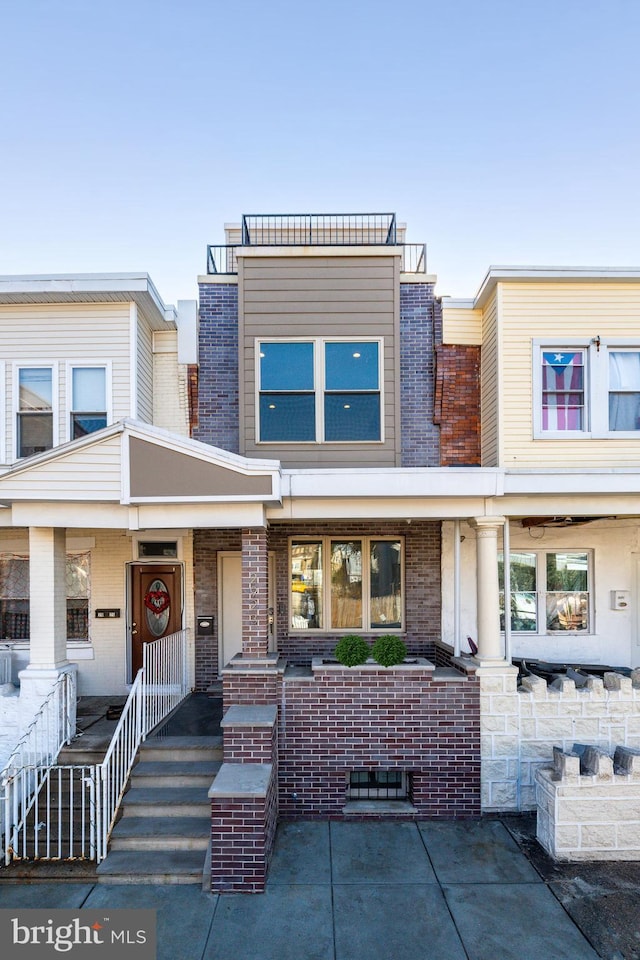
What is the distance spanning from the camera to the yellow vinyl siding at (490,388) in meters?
7.50

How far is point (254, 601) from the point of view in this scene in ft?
20.0

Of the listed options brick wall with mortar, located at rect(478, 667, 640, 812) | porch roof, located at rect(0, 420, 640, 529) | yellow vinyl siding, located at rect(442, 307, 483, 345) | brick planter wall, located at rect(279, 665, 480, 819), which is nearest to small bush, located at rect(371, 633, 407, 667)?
brick planter wall, located at rect(279, 665, 480, 819)

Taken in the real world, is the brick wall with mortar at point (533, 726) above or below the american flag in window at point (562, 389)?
below

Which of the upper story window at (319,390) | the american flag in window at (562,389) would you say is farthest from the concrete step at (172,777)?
the american flag in window at (562,389)

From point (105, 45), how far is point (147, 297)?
6.80 m

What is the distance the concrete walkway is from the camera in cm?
406

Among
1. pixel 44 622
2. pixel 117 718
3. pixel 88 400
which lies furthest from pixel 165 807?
pixel 88 400

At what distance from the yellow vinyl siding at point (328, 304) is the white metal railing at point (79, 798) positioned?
460cm

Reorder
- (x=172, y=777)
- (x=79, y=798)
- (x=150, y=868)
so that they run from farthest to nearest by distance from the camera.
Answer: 1. (x=172, y=777)
2. (x=79, y=798)
3. (x=150, y=868)

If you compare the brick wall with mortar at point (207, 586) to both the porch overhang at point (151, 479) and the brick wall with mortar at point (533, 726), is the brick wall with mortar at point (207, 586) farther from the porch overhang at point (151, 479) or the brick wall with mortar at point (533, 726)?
the brick wall with mortar at point (533, 726)

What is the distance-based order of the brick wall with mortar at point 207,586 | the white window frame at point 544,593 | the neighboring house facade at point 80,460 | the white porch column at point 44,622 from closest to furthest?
1. the neighboring house facade at point 80,460
2. the white porch column at point 44,622
3. the brick wall with mortar at point 207,586
4. the white window frame at point 544,593

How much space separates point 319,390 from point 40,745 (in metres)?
5.86

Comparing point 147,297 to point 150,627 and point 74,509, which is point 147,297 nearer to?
point 74,509

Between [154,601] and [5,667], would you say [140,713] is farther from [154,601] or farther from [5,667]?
[5,667]
